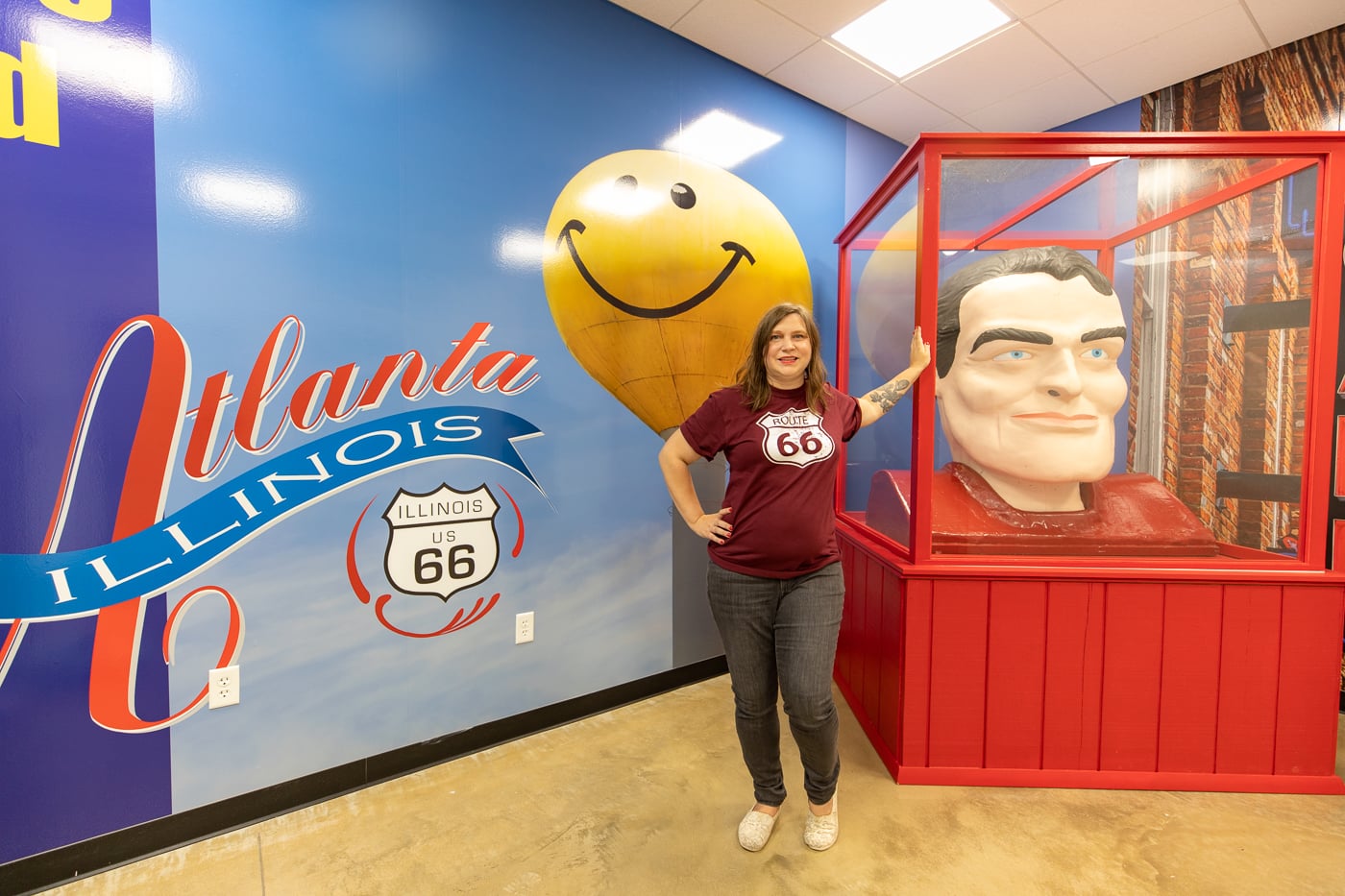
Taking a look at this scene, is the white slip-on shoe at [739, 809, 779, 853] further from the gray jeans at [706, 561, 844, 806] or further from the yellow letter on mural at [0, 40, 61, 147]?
the yellow letter on mural at [0, 40, 61, 147]

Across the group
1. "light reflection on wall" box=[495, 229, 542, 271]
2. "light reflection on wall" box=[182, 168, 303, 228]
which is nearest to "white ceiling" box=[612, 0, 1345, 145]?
"light reflection on wall" box=[495, 229, 542, 271]

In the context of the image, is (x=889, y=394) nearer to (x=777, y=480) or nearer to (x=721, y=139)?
(x=777, y=480)

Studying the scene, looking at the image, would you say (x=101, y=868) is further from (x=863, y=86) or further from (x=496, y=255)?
(x=863, y=86)

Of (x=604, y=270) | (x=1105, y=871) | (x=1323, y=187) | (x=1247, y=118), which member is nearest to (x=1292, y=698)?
(x=1105, y=871)

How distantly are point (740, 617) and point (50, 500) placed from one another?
1675mm

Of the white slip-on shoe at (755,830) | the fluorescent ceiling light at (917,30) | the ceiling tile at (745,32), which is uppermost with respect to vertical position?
the fluorescent ceiling light at (917,30)

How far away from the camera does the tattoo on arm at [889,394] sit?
5.82 feet

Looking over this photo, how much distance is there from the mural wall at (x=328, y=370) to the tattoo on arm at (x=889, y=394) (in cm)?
87

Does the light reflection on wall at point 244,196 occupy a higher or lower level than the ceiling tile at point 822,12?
lower

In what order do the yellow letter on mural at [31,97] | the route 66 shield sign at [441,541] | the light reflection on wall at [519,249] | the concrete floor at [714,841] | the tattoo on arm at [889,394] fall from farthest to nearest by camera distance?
the light reflection on wall at [519,249]
the route 66 shield sign at [441,541]
the tattoo on arm at [889,394]
the concrete floor at [714,841]
the yellow letter on mural at [31,97]

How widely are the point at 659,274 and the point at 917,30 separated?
1.38m

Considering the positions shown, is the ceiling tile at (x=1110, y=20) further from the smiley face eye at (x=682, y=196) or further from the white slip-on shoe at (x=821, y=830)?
the white slip-on shoe at (x=821, y=830)

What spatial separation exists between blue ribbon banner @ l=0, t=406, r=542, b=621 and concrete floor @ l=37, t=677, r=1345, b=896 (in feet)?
2.34

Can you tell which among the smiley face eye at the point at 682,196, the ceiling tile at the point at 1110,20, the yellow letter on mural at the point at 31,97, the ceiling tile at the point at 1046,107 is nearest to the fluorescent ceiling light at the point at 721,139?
the smiley face eye at the point at 682,196
